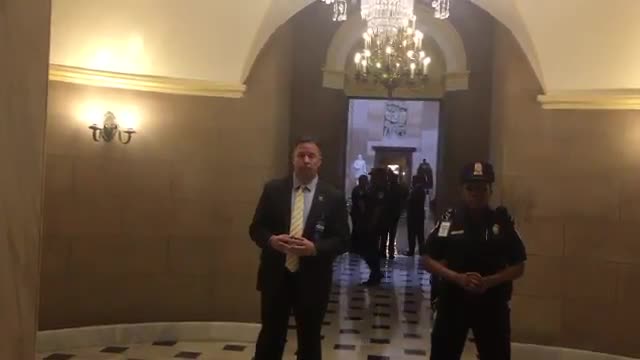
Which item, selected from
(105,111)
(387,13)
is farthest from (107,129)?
(387,13)

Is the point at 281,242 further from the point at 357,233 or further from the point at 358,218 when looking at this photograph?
the point at 358,218

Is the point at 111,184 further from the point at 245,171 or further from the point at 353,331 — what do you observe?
the point at 353,331

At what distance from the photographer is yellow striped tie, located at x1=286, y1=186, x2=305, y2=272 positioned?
3.80 metres

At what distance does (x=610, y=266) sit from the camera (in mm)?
5547

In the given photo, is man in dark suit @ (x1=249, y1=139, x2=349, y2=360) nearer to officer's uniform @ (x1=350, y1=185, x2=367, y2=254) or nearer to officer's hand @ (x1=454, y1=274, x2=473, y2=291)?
officer's hand @ (x1=454, y1=274, x2=473, y2=291)

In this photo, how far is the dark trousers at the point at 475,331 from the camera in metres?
3.44

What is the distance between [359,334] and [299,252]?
3105 millimetres

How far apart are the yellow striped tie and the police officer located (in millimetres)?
787

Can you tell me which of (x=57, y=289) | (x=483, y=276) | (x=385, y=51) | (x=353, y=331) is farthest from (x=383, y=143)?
(x=483, y=276)

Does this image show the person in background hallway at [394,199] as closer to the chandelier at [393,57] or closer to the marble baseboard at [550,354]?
the chandelier at [393,57]

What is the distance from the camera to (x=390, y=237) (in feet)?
37.8

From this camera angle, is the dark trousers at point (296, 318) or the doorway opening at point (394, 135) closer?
the dark trousers at point (296, 318)

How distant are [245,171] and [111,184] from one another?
1.18 metres

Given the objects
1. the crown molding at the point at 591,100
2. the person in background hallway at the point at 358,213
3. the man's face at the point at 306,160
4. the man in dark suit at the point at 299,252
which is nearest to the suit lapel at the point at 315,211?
the man in dark suit at the point at 299,252
